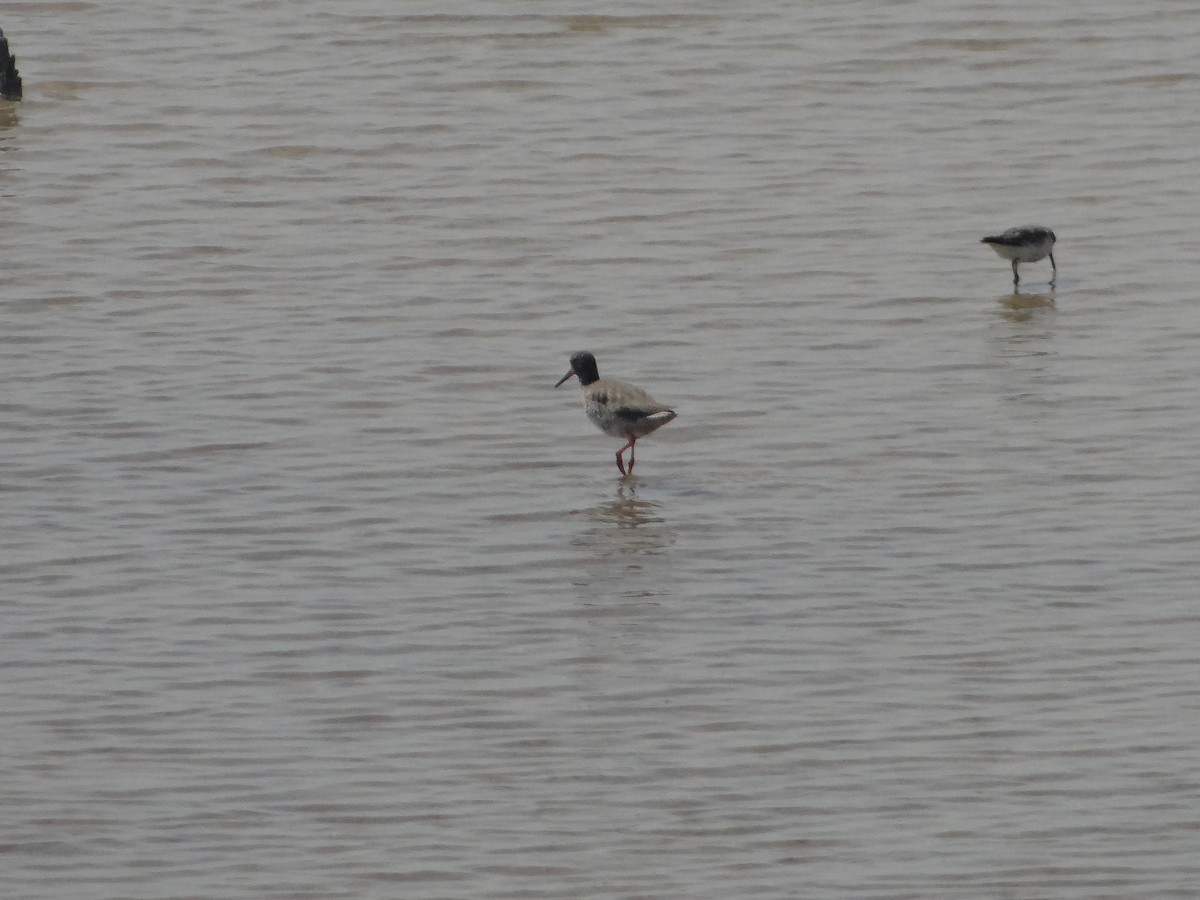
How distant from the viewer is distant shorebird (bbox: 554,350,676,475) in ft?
42.8

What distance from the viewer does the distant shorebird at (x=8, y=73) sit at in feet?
72.5

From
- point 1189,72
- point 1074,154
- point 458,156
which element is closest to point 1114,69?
point 1189,72

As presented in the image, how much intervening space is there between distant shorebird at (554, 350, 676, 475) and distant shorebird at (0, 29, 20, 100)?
10570 mm

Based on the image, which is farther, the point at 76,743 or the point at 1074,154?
the point at 1074,154

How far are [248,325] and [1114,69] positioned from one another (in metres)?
10.3

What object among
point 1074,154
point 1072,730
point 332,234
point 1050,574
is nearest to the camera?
point 1072,730

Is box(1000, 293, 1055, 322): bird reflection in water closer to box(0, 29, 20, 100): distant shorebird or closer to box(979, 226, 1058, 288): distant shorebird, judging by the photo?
box(979, 226, 1058, 288): distant shorebird

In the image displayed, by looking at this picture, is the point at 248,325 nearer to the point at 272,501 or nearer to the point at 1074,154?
the point at 272,501

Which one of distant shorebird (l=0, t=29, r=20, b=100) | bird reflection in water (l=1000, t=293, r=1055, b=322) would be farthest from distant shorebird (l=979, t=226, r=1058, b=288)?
distant shorebird (l=0, t=29, r=20, b=100)

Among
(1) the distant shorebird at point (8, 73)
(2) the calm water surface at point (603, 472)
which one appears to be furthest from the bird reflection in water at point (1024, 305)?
(1) the distant shorebird at point (8, 73)

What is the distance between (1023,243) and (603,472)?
4635 mm

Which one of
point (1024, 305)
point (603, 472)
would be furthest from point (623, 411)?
point (1024, 305)

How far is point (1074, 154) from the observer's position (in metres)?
20.2

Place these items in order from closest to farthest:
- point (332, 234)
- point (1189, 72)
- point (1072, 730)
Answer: point (1072, 730)
point (332, 234)
point (1189, 72)
